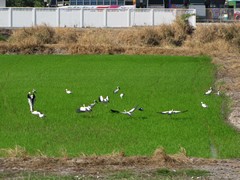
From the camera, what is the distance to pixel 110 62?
39219 millimetres

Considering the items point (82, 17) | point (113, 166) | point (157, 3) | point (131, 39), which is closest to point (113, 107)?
point (113, 166)

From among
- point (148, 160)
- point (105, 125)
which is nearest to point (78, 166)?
point (148, 160)

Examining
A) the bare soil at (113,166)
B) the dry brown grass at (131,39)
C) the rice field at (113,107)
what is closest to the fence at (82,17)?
the dry brown grass at (131,39)

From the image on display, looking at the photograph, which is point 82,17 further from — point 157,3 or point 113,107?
point 113,107

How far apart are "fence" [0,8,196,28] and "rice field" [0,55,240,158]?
58.0 feet

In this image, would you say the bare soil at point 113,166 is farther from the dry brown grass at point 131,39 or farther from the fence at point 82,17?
the fence at point 82,17

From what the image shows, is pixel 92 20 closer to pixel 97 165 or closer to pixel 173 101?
pixel 173 101

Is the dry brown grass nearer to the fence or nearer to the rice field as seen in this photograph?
the fence

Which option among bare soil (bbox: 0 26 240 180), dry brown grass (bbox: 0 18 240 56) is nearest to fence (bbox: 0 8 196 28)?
dry brown grass (bbox: 0 18 240 56)

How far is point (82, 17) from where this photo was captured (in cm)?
5678

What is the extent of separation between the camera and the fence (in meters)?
56.2

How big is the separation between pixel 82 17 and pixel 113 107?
115 feet

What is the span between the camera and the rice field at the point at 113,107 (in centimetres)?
1623

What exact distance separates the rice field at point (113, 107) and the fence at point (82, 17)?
17.7 meters
